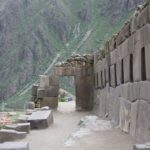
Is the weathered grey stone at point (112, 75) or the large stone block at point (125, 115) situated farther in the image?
the weathered grey stone at point (112, 75)

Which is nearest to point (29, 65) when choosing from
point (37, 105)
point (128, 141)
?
point (37, 105)

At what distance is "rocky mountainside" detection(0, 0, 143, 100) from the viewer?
94.1 m

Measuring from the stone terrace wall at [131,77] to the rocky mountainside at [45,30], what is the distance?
69978 millimetres

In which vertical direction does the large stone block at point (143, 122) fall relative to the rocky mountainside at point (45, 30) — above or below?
below

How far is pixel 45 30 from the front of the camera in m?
106

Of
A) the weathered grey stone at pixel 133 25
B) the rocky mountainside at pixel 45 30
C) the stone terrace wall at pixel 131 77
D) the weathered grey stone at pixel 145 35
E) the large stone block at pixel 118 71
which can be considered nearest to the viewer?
the weathered grey stone at pixel 145 35

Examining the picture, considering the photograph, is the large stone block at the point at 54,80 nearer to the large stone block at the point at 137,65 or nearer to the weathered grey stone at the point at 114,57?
the weathered grey stone at the point at 114,57

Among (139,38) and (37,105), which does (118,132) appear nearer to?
(139,38)

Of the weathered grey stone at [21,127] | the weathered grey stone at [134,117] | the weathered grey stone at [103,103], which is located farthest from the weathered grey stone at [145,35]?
the weathered grey stone at [103,103]

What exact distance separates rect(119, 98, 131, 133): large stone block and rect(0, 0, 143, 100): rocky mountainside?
72444mm

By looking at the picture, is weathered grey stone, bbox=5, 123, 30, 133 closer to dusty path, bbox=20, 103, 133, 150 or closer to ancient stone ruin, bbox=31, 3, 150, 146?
dusty path, bbox=20, 103, 133, 150

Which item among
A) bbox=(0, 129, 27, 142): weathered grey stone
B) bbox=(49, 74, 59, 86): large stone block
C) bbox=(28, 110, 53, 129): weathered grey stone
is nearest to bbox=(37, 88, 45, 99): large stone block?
bbox=(49, 74, 59, 86): large stone block

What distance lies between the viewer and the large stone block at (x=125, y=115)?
41.7ft

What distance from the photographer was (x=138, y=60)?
447 inches
